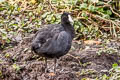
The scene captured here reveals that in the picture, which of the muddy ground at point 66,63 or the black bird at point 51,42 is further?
the muddy ground at point 66,63

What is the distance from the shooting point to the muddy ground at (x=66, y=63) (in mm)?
5841

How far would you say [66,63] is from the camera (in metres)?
6.31

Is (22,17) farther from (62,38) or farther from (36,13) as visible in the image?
(62,38)

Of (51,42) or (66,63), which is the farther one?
(66,63)

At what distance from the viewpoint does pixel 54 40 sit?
574 cm

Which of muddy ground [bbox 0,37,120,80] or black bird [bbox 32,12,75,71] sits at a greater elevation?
black bird [bbox 32,12,75,71]

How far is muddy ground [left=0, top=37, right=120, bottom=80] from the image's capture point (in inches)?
230

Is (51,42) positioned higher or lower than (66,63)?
higher

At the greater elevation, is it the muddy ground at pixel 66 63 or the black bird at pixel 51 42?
the black bird at pixel 51 42

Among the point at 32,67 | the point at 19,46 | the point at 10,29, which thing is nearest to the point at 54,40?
A: the point at 32,67

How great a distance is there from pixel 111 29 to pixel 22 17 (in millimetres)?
2175

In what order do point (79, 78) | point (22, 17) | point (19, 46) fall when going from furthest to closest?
point (22, 17), point (19, 46), point (79, 78)

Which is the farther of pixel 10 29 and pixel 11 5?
pixel 11 5

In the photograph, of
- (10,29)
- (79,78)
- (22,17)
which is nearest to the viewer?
(79,78)
